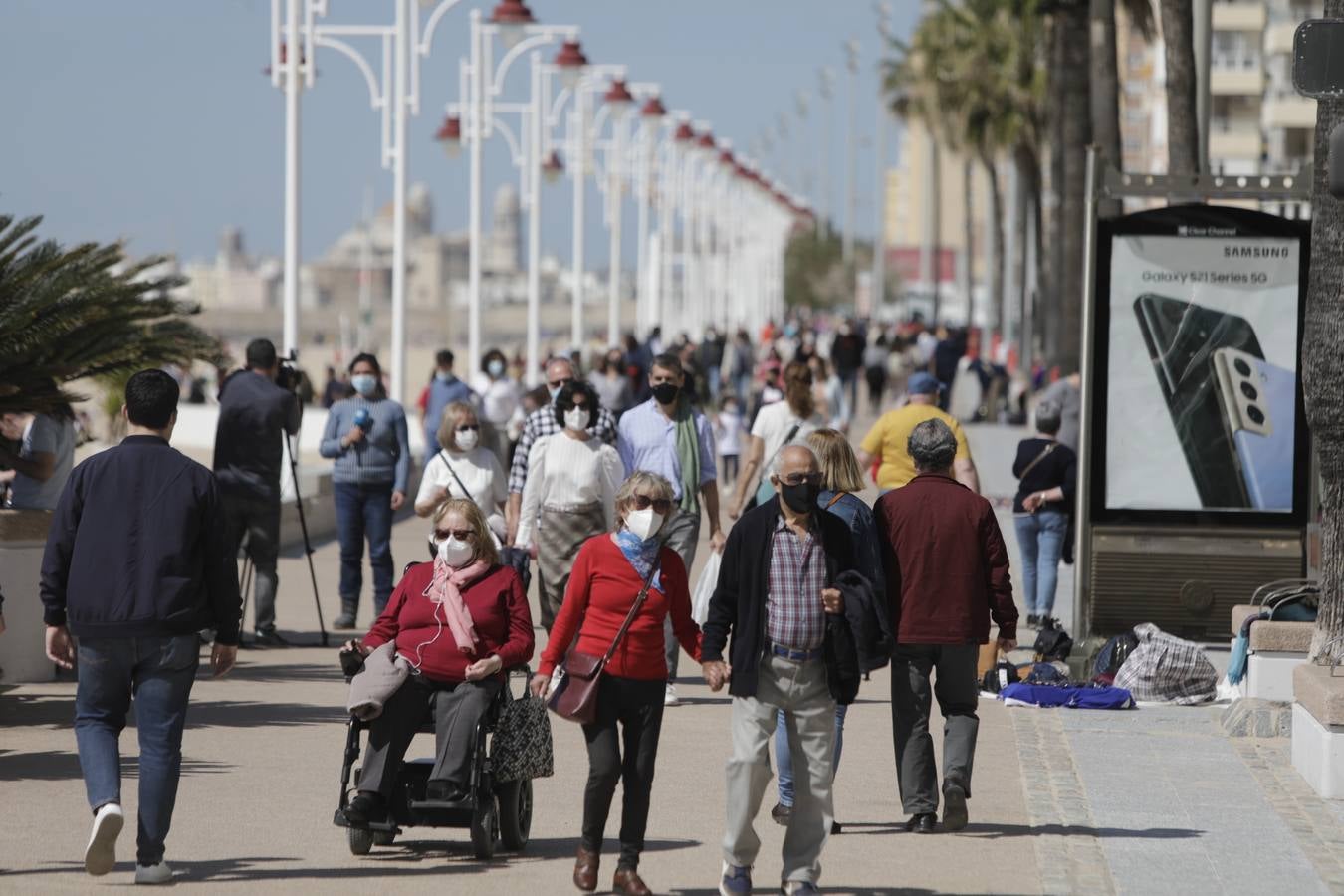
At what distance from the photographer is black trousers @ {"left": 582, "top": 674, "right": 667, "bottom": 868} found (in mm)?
7504

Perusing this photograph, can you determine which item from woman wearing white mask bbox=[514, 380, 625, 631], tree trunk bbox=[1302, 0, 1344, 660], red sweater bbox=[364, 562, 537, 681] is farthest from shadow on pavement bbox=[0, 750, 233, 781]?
tree trunk bbox=[1302, 0, 1344, 660]

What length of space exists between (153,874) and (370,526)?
768cm

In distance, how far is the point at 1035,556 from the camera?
15250 mm

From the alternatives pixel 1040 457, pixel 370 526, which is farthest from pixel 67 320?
pixel 1040 457

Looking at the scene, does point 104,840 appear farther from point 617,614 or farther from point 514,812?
point 617,614

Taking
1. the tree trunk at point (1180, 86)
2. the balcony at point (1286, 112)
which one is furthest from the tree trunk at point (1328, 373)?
the balcony at point (1286, 112)

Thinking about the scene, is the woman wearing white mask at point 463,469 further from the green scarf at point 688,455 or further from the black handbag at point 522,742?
the black handbag at point 522,742

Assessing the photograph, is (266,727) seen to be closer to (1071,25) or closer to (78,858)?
(78,858)

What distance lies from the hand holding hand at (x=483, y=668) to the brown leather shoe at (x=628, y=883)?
0.94m

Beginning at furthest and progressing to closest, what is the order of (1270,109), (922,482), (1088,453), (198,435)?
(1270,109), (198,435), (1088,453), (922,482)

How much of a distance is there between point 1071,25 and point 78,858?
915 inches

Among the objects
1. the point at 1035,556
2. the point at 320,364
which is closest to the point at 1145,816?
the point at 1035,556

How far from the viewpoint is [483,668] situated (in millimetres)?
8008

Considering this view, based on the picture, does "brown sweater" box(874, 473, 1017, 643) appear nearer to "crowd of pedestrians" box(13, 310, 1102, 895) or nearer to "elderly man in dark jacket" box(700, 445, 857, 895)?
"crowd of pedestrians" box(13, 310, 1102, 895)
